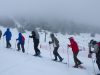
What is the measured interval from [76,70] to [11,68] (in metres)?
4.61

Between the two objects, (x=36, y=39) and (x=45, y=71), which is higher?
(x=36, y=39)

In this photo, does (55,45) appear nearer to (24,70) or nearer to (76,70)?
(76,70)

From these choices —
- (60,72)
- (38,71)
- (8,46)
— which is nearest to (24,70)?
(38,71)

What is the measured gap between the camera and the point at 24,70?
47.9ft

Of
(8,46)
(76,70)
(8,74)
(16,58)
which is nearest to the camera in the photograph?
(8,74)

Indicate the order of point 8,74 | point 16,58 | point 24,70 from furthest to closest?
point 16,58, point 24,70, point 8,74

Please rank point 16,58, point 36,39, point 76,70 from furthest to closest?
1. point 36,39
2. point 16,58
3. point 76,70

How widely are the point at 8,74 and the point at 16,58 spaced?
4867mm

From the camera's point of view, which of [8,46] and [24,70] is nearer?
[24,70]

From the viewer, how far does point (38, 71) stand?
14.7m

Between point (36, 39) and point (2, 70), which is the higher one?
point (36, 39)

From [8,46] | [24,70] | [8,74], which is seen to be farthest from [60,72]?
[8,46]

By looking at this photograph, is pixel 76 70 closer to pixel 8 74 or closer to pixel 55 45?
pixel 55 45

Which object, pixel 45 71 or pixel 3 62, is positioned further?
pixel 3 62
